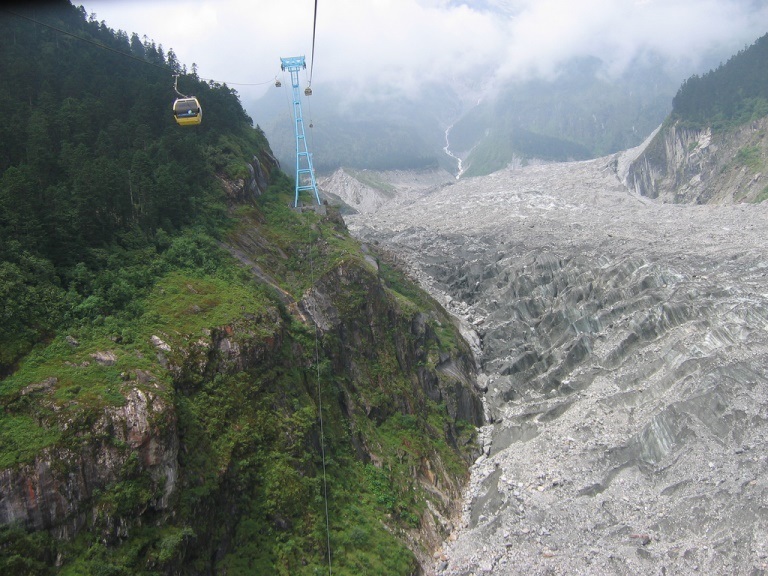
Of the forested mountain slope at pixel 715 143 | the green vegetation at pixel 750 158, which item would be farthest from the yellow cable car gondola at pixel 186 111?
the green vegetation at pixel 750 158

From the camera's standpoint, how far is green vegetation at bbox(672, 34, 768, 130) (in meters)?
98.1

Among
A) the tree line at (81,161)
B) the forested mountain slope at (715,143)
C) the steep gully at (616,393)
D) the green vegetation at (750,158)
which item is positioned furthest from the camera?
the forested mountain slope at (715,143)

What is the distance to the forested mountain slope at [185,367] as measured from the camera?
63.1 ft

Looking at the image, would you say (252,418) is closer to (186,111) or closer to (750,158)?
(186,111)

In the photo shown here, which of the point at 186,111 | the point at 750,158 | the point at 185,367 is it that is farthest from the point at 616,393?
the point at 750,158

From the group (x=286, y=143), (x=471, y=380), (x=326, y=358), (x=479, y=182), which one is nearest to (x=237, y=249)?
(x=326, y=358)

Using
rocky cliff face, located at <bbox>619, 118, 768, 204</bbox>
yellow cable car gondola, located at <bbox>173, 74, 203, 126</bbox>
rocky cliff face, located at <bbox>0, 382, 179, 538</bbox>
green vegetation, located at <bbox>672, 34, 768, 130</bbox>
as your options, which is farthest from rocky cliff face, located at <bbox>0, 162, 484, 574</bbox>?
green vegetation, located at <bbox>672, 34, 768, 130</bbox>

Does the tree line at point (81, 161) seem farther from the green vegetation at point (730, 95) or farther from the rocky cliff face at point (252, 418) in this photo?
the green vegetation at point (730, 95)

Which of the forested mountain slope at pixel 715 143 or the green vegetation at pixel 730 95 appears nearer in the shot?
the forested mountain slope at pixel 715 143

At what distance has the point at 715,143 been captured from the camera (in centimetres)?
9794

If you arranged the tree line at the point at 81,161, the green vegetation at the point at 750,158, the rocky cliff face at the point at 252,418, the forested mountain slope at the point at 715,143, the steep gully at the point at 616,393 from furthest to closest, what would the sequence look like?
the forested mountain slope at the point at 715,143, the green vegetation at the point at 750,158, the steep gully at the point at 616,393, the tree line at the point at 81,161, the rocky cliff face at the point at 252,418

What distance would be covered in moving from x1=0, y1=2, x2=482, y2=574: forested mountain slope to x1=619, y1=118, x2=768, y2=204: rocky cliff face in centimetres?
6255

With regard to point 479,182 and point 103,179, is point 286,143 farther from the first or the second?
point 103,179

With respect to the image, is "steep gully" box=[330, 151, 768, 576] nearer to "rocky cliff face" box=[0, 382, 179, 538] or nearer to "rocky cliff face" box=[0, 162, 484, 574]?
"rocky cliff face" box=[0, 162, 484, 574]
